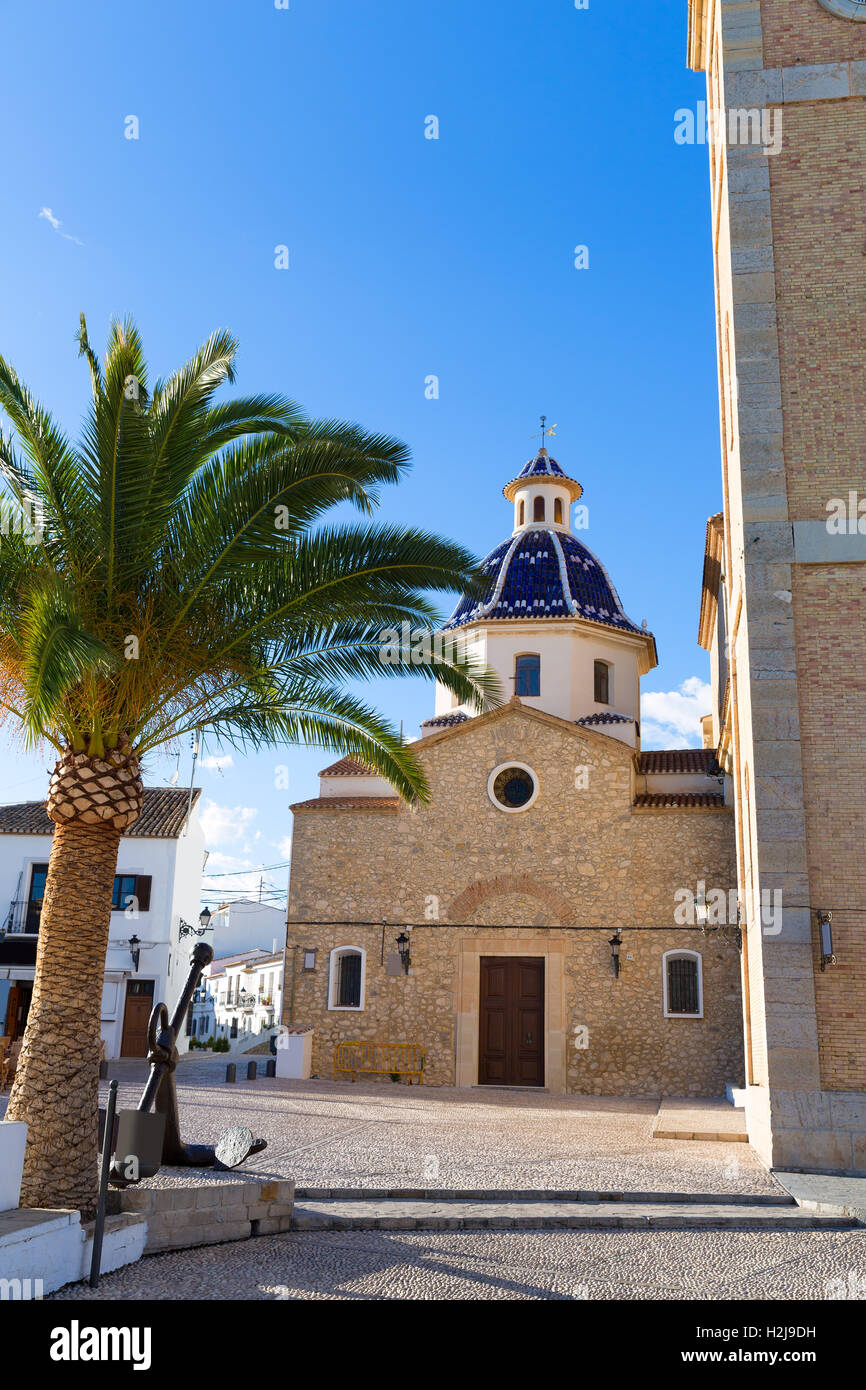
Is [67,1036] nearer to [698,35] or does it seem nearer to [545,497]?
[698,35]

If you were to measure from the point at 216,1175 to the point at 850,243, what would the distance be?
12.5 meters

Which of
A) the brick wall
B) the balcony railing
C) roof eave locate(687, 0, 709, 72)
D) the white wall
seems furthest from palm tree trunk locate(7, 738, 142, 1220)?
the balcony railing

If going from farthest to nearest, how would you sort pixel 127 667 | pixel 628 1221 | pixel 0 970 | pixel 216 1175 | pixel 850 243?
pixel 0 970, pixel 850 243, pixel 216 1175, pixel 628 1221, pixel 127 667

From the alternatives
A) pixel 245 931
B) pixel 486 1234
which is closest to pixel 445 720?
pixel 486 1234

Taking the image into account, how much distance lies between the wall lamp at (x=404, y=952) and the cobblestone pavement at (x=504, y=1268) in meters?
13.6

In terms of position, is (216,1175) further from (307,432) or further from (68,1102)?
(307,432)

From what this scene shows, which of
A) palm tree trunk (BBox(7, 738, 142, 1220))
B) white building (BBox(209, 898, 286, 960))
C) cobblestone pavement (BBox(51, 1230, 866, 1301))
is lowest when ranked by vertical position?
cobblestone pavement (BBox(51, 1230, 866, 1301))

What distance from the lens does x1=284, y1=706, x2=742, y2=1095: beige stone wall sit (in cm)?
2020

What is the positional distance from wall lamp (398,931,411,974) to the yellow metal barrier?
4.81ft

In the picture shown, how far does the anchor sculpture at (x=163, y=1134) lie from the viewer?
7418 mm

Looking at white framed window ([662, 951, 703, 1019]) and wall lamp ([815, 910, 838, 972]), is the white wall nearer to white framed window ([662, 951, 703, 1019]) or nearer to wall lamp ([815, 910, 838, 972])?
white framed window ([662, 951, 703, 1019])

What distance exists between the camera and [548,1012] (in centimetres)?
2080
